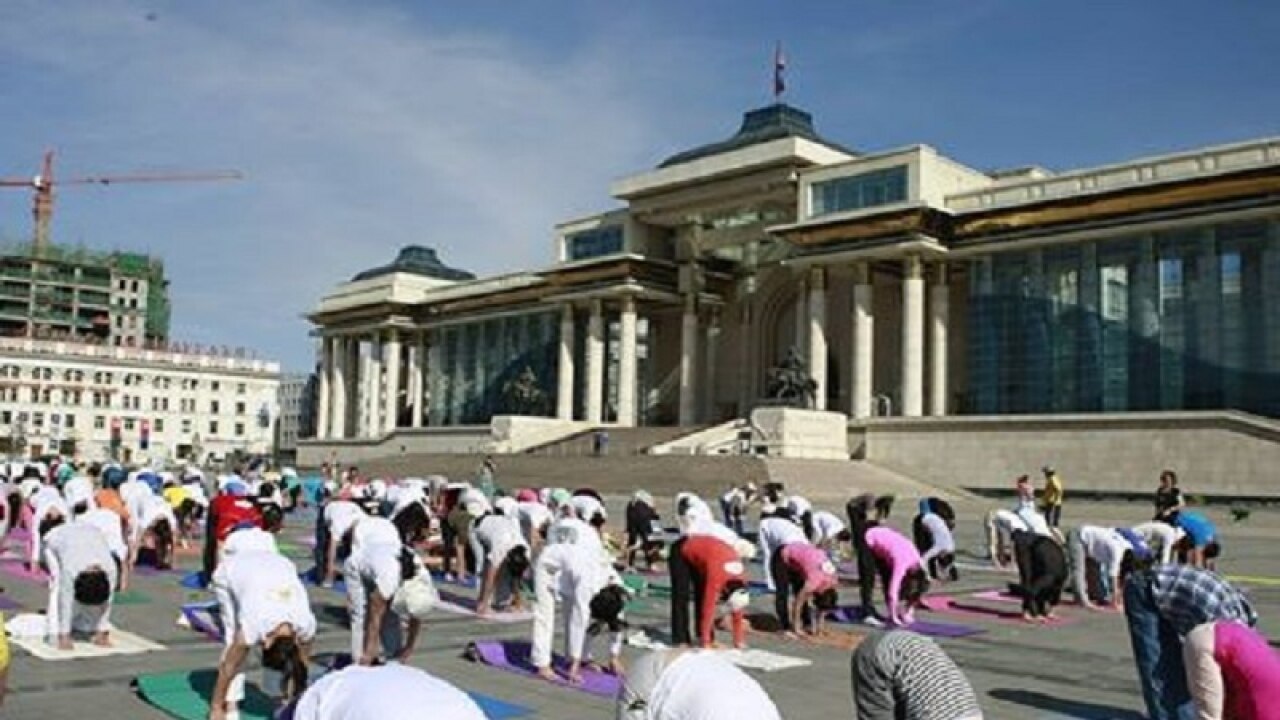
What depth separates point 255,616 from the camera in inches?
313

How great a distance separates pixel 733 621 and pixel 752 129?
51.5m

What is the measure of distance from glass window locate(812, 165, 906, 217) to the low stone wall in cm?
878

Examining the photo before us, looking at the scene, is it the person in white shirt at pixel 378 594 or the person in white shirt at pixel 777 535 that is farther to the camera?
the person in white shirt at pixel 777 535

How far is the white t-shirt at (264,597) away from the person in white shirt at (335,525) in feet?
23.3

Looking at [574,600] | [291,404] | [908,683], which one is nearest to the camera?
[908,683]

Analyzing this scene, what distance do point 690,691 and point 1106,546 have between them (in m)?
13.4

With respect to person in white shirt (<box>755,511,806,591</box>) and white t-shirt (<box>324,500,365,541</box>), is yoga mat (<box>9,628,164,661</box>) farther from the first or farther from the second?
person in white shirt (<box>755,511,806,591</box>)

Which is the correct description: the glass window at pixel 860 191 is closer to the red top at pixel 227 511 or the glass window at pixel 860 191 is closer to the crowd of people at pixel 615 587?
the crowd of people at pixel 615 587

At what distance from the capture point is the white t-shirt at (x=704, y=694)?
12.3ft

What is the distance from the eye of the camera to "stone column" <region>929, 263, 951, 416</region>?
163ft

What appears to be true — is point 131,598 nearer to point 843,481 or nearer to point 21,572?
point 21,572

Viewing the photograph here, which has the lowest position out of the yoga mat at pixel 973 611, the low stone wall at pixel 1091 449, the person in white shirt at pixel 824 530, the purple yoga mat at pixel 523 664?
the purple yoga mat at pixel 523 664

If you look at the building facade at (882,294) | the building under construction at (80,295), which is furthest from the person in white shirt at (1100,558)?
the building under construction at (80,295)

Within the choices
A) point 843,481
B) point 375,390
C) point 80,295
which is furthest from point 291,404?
point 843,481
